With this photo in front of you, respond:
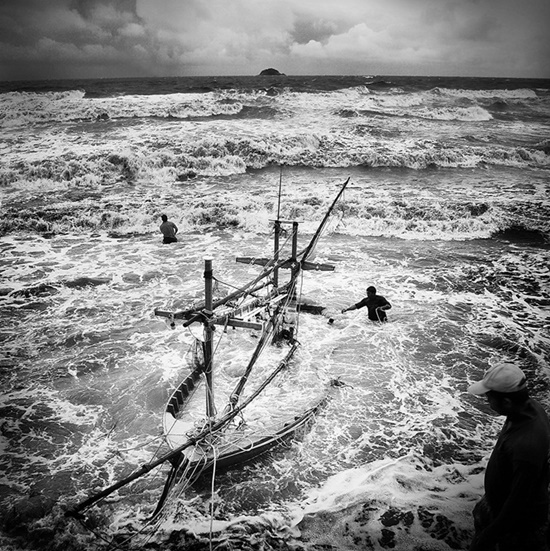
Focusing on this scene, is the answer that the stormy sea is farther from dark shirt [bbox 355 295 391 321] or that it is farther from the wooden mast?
the wooden mast

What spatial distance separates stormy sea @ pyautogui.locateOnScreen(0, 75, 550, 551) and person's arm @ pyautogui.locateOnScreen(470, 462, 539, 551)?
2.18 meters

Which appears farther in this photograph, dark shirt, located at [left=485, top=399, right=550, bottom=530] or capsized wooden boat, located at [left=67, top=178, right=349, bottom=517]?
capsized wooden boat, located at [left=67, top=178, right=349, bottom=517]

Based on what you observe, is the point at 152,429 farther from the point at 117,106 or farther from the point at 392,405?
the point at 117,106

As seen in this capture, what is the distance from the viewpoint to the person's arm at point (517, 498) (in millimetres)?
2484

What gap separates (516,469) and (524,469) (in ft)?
0.16

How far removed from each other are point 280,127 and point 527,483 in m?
31.8

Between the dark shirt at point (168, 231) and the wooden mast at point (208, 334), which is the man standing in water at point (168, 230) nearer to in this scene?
the dark shirt at point (168, 231)

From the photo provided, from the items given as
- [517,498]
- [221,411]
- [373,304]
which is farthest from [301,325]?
[517,498]

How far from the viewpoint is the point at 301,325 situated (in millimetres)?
9539

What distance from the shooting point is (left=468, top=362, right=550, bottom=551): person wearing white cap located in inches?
98.0

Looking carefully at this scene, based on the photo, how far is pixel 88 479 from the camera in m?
5.33

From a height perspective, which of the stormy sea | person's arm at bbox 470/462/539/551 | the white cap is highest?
Result: the white cap

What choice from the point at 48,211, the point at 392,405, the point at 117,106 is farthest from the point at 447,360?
the point at 117,106

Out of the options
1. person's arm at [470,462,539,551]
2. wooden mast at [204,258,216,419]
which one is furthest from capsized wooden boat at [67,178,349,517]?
person's arm at [470,462,539,551]
